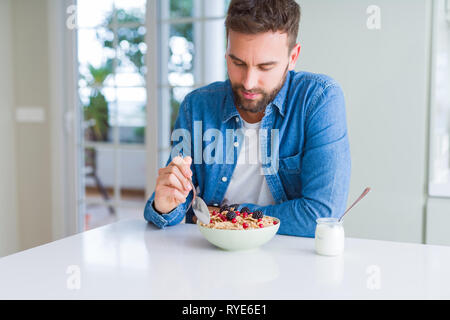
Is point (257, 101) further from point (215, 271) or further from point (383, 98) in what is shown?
point (383, 98)

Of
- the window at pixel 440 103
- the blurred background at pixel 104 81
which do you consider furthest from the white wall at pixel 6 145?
the window at pixel 440 103

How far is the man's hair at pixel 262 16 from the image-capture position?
1.44m

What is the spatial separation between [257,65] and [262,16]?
0.15 m

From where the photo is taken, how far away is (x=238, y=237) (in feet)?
3.55

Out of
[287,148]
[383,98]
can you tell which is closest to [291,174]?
[287,148]

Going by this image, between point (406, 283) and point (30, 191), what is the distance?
3.23 m

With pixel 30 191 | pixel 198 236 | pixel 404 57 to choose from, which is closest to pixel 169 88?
pixel 30 191

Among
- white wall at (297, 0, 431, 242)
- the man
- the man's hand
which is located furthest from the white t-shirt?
white wall at (297, 0, 431, 242)

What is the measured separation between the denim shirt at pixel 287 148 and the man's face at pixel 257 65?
0.05m

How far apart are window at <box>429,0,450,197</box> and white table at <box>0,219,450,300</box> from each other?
107 centimetres

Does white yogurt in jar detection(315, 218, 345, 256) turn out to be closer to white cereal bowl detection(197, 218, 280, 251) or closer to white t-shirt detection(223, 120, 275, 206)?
white cereal bowl detection(197, 218, 280, 251)

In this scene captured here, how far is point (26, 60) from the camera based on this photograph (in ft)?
11.4
